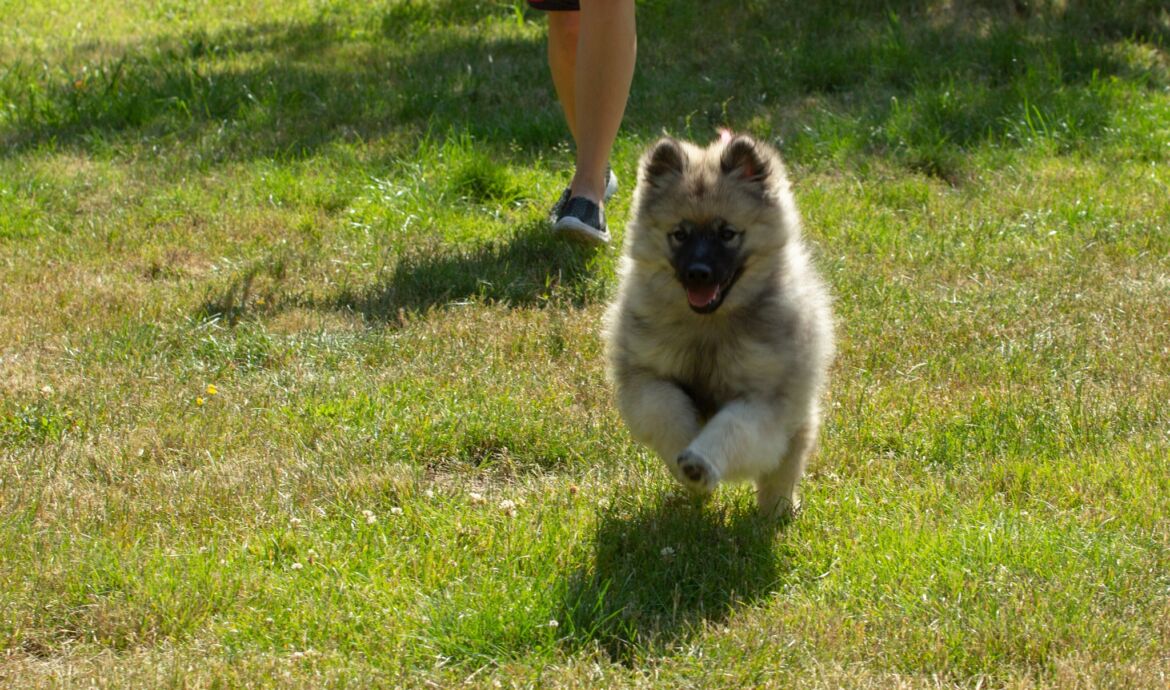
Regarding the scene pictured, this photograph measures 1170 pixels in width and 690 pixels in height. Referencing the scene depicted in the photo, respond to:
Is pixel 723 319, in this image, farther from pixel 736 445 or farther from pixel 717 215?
pixel 736 445

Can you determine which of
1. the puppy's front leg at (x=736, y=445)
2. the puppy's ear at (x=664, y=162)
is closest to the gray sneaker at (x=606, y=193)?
the puppy's ear at (x=664, y=162)

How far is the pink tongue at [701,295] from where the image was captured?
367 centimetres

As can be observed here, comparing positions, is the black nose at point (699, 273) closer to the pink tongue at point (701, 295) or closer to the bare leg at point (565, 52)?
the pink tongue at point (701, 295)

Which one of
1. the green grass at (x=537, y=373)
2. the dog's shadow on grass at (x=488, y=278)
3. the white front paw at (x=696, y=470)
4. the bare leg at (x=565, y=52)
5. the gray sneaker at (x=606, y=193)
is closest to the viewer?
the green grass at (x=537, y=373)

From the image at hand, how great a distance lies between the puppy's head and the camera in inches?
149

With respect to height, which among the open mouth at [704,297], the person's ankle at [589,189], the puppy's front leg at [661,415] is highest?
the open mouth at [704,297]

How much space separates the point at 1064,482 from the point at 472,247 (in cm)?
303

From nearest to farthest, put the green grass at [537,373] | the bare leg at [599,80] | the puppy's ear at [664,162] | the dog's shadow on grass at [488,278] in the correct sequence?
1. the green grass at [537,373]
2. the puppy's ear at [664,162]
3. the dog's shadow on grass at [488,278]
4. the bare leg at [599,80]

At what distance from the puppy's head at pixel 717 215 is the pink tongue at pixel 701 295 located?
2cm

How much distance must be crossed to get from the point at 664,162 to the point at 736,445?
958mm

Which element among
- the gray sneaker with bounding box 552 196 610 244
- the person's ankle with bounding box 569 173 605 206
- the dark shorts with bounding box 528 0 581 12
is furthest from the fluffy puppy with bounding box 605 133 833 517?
the dark shorts with bounding box 528 0 581 12

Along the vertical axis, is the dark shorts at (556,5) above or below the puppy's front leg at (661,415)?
above

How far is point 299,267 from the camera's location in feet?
19.4

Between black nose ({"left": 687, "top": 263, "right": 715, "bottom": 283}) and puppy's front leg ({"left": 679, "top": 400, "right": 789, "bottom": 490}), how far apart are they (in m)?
0.34
